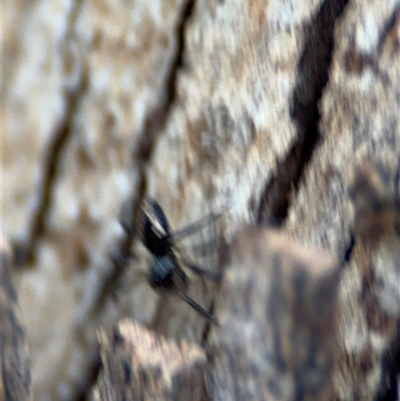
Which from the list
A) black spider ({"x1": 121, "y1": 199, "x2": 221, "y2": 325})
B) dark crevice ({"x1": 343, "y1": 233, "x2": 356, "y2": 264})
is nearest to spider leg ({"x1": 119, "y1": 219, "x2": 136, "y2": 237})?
black spider ({"x1": 121, "y1": 199, "x2": 221, "y2": 325})

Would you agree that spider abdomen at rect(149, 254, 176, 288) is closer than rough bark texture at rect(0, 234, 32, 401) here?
No

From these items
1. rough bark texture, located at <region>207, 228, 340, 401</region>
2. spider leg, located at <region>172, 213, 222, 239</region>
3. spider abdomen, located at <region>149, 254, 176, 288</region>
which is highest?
spider leg, located at <region>172, 213, 222, 239</region>

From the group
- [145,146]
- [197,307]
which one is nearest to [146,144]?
[145,146]

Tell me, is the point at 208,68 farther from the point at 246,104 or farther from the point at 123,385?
the point at 123,385

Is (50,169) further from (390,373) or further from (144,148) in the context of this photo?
(390,373)

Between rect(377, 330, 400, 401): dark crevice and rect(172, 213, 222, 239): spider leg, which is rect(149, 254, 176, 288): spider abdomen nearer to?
rect(172, 213, 222, 239): spider leg

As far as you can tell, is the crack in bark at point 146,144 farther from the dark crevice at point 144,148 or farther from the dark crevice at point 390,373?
the dark crevice at point 390,373

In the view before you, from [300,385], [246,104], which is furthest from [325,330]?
[246,104]
